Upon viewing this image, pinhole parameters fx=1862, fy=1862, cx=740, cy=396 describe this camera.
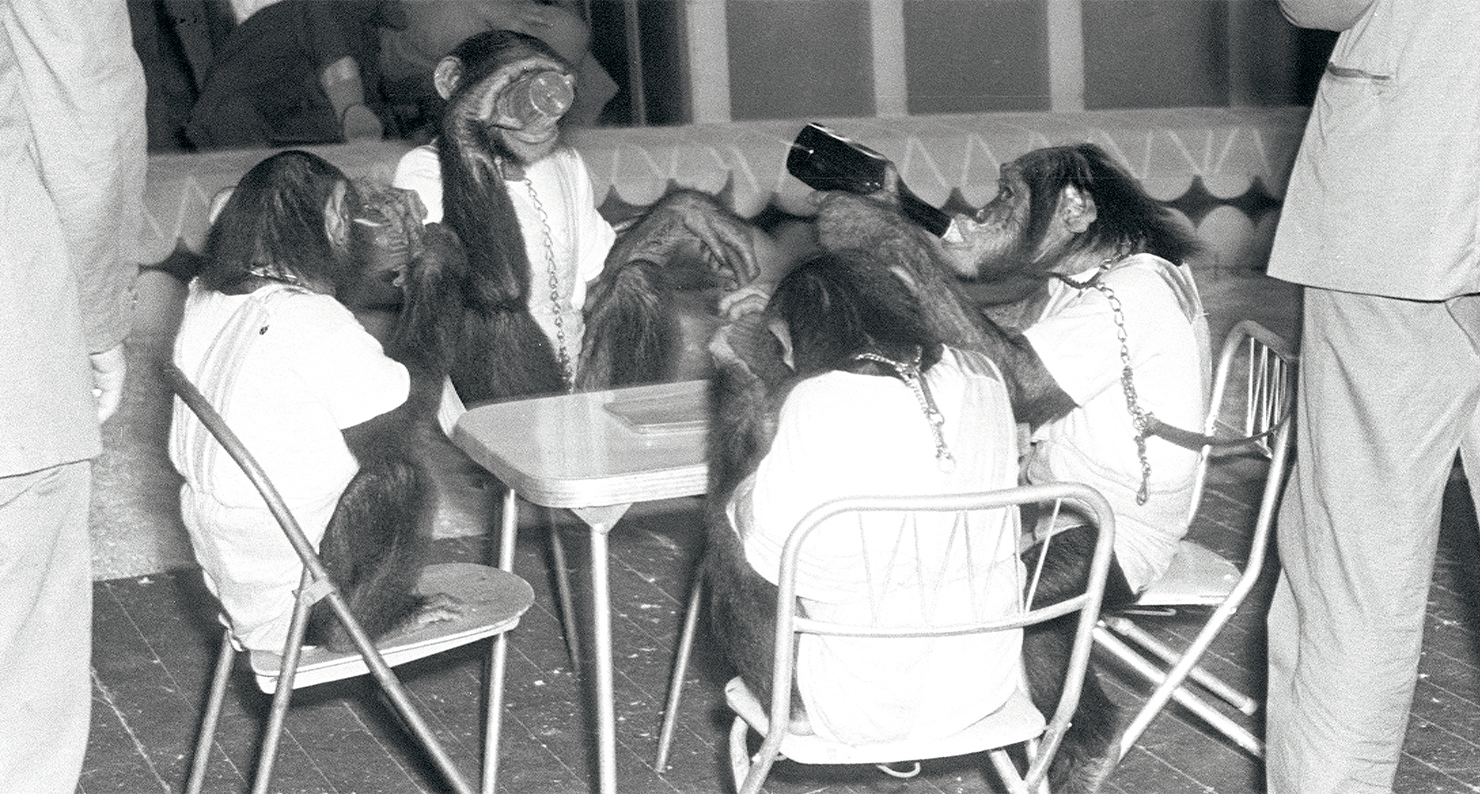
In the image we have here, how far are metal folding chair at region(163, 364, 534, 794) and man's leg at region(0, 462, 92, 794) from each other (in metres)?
0.36

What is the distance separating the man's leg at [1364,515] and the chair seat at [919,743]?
0.44 metres

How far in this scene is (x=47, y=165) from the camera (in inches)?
79.6

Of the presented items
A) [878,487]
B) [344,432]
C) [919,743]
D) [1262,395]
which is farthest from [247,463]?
[1262,395]

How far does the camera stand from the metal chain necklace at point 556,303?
3695 millimetres

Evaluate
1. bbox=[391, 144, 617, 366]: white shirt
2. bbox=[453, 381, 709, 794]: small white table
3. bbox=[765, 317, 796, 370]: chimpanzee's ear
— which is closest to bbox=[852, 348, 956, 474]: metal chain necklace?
bbox=[765, 317, 796, 370]: chimpanzee's ear

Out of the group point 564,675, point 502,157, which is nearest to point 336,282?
point 502,157

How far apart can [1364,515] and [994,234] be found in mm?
744

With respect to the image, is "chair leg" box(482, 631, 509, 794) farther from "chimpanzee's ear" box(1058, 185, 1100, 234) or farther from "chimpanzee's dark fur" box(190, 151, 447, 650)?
"chimpanzee's ear" box(1058, 185, 1100, 234)

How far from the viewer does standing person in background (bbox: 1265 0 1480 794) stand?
92.5 inches

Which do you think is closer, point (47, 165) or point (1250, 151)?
point (47, 165)

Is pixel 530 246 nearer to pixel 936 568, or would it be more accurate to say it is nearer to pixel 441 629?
pixel 441 629

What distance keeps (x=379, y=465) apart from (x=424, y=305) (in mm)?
725

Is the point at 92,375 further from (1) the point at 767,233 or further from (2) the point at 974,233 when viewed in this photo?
(1) the point at 767,233

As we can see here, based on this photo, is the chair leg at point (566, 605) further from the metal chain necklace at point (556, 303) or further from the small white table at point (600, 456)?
the small white table at point (600, 456)
